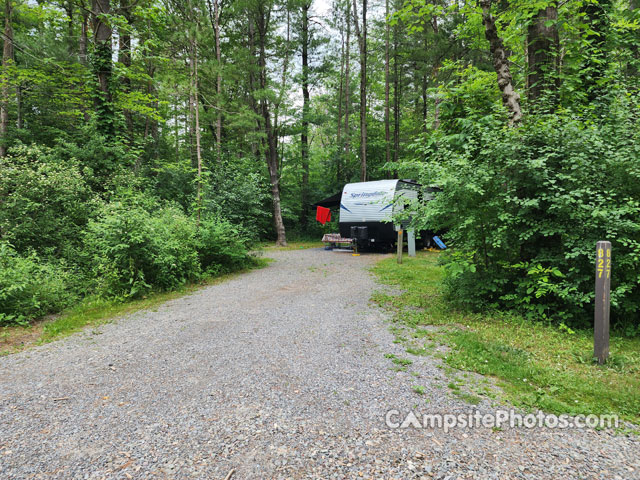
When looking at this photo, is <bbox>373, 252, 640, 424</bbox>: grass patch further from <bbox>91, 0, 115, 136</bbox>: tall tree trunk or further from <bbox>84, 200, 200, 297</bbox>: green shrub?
<bbox>91, 0, 115, 136</bbox>: tall tree trunk

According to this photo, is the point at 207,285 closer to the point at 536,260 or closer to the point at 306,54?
the point at 536,260

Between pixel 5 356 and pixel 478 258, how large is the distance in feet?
20.9

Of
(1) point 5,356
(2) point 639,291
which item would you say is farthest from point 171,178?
(2) point 639,291

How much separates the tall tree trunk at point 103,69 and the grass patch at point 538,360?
378 inches

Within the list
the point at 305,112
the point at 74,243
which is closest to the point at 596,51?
the point at 74,243

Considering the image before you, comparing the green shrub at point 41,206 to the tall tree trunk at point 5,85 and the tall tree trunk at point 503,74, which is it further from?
the tall tree trunk at point 503,74

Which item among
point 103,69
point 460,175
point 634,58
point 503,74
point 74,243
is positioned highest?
point 103,69

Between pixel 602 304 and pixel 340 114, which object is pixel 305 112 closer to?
pixel 340 114

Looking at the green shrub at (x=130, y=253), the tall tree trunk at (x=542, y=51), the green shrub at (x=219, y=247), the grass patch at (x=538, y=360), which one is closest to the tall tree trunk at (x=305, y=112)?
the green shrub at (x=219, y=247)

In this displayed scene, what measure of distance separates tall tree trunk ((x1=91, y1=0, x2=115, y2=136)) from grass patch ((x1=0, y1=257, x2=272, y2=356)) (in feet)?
19.1

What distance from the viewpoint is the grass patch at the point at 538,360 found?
8.22 feet

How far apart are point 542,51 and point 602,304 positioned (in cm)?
434

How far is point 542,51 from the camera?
516cm

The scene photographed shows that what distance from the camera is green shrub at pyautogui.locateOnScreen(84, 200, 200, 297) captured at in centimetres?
604
